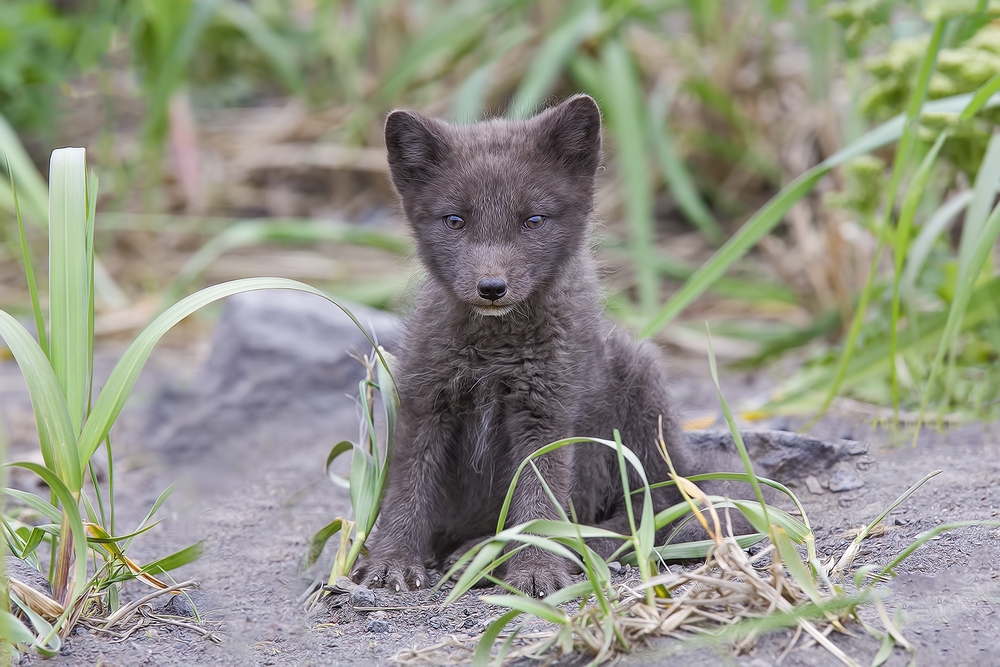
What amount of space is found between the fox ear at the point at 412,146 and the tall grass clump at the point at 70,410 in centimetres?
76

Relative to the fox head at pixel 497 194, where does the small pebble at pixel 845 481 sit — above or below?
below

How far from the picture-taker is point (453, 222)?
10.7ft

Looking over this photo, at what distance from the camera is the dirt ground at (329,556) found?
240cm

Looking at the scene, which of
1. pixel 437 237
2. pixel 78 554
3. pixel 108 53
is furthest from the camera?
pixel 108 53

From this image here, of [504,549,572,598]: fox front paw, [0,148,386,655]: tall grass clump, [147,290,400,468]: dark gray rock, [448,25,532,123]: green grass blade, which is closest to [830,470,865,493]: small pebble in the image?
[504,549,572,598]: fox front paw

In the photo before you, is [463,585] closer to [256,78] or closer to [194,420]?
[194,420]

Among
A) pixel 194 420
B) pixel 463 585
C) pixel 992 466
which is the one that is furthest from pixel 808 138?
pixel 463 585

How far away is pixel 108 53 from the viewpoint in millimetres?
8094

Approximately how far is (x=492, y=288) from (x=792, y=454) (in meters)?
1.54

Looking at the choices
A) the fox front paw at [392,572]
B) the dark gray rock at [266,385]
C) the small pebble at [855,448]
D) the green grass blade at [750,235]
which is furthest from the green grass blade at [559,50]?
the fox front paw at [392,572]

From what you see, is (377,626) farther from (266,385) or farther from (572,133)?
(266,385)

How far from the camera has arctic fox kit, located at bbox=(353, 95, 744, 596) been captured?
3.19 meters

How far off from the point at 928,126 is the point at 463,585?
3196 millimetres

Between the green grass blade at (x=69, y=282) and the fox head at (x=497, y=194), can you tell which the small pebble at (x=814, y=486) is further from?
the green grass blade at (x=69, y=282)
